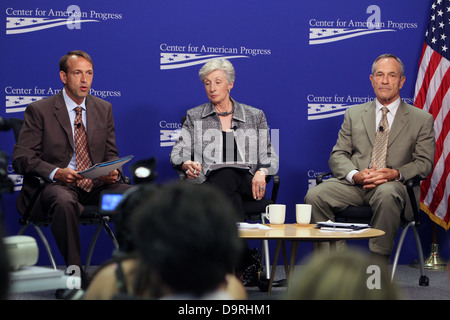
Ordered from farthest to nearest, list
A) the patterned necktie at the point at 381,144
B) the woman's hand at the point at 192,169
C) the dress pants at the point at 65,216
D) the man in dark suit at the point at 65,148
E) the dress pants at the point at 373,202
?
the patterned necktie at the point at 381,144, the woman's hand at the point at 192,169, the dress pants at the point at 373,202, the man in dark suit at the point at 65,148, the dress pants at the point at 65,216

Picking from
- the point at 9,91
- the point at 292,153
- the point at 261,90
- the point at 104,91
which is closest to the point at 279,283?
the point at 292,153

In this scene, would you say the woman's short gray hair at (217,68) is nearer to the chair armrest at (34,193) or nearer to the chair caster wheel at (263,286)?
the chair armrest at (34,193)

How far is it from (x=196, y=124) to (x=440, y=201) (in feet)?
6.83

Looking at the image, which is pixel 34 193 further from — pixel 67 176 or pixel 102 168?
pixel 102 168

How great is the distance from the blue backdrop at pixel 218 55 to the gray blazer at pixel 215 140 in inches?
19.4

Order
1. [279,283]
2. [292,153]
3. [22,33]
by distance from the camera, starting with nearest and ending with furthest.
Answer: [279,283] < [22,33] < [292,153]

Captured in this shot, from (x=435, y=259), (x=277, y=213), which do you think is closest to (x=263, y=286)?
(x=277, y=213)

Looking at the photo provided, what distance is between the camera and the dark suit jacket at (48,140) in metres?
3.89

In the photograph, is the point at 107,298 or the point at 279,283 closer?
the point at 107,298

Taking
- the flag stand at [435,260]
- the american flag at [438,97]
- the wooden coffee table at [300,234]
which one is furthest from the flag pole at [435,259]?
the wooden coffee table at [300,234]

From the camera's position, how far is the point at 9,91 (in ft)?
15.7

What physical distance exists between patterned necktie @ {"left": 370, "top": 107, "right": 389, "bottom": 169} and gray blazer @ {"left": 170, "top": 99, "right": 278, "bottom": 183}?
732mm

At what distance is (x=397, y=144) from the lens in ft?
14.5
